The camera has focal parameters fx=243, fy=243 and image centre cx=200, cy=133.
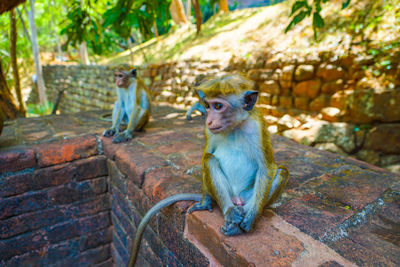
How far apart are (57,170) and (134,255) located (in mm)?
1592

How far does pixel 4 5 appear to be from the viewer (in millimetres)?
2869

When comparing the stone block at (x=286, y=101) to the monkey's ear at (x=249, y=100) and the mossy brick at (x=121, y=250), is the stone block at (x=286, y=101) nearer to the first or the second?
the mossy brick at (x=121, y=250)

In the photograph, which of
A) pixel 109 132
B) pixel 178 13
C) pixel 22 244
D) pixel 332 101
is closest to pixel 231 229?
pixel 109 132

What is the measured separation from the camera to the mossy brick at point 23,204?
2469mm

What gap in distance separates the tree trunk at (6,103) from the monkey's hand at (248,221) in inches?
239

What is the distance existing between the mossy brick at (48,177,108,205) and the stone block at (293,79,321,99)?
447 centimetres

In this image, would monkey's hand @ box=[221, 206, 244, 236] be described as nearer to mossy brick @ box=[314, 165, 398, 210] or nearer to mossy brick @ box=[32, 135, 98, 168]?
mossy brick @ box=[314, 165, 398, 210]

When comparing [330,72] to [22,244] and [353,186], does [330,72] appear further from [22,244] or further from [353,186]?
[22,244]

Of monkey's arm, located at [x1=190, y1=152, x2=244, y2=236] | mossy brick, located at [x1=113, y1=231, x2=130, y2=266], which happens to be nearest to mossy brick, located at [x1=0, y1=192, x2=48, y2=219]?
mossy brick, located at [x1=113, y1=231, x2=130, y2=266]

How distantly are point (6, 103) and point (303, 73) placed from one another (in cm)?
657

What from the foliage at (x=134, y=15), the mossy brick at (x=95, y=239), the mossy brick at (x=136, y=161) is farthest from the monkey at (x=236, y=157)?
the mossy brick at (x=95, y=239)

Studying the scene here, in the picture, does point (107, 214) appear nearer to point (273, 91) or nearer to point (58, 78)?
point (273, 91)

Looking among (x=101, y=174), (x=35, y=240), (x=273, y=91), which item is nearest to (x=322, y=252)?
(x=101, y=174)

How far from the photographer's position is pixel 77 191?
284 centimetres
